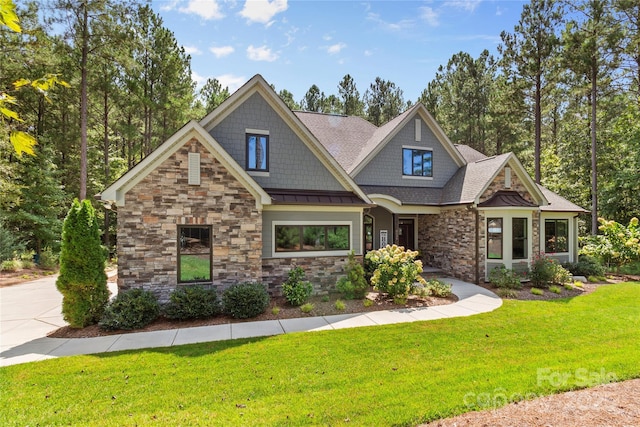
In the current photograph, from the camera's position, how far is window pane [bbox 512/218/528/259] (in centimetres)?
1351

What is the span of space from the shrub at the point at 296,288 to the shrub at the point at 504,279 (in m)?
7.48

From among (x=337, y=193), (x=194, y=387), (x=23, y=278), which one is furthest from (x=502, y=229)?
(x=23, y=278)

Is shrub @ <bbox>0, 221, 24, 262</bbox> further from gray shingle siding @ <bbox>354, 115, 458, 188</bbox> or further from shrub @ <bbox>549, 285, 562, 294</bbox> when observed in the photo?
shrub @ <bbox>549, 285, 562, 294</bbox>

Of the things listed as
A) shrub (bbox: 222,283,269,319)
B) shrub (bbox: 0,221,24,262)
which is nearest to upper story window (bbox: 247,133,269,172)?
shrub (bbox: 222,283,269,319)

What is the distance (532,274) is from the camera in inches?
497

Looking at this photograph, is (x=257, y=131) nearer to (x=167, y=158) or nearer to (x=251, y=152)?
(x=251, y=152)

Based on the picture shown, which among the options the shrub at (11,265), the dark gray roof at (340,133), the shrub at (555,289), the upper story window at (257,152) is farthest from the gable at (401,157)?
the shrub at (11,265)

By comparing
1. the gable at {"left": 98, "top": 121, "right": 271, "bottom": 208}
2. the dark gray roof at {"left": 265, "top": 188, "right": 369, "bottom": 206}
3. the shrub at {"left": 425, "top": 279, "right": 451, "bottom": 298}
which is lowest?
the shrub at {"left": 425, "top": 279, "right": 451, "bottom": 298}

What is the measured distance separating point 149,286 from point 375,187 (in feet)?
33.2

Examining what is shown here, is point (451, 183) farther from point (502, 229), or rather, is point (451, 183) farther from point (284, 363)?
point (284, 363)

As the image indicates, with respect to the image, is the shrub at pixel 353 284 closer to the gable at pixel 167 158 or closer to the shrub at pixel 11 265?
the gable at pixel 167 158

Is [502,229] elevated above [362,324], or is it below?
above

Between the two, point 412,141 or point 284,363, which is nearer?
point 284,363

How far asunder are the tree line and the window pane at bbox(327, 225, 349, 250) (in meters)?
14.2
